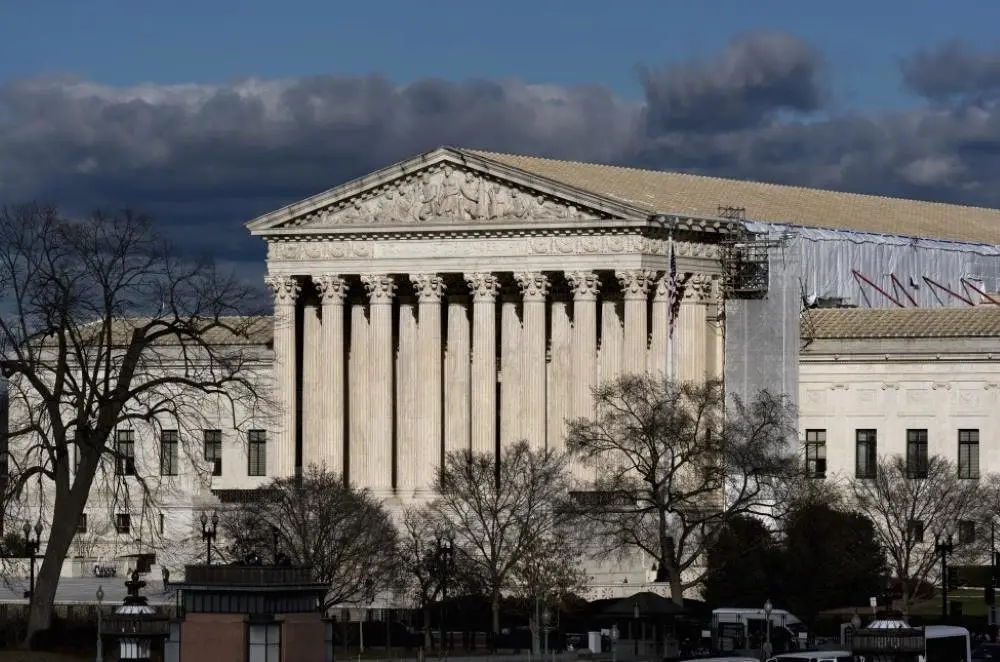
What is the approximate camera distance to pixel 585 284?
156250 mm

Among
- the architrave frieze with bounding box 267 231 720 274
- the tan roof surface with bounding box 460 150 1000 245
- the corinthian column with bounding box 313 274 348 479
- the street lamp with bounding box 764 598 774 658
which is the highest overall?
the tan roof surface with bounding box 460 150 1000 245

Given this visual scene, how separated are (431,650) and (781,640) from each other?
14.1 m

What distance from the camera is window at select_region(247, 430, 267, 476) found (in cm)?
17162

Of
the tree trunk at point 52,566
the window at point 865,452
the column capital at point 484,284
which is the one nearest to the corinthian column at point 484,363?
the column capital at point 484,284

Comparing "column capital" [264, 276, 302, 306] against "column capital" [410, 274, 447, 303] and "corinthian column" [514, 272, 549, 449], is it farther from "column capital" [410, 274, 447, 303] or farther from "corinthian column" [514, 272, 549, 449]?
"corinthian column" [514, 272, 549, 449]

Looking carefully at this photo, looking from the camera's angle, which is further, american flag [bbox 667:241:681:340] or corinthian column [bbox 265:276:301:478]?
corinthian column [bbox 265:276:301:478]

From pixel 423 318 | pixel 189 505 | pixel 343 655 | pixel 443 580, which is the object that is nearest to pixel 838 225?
pixel 423 318

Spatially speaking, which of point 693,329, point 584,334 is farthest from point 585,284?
point 693,329

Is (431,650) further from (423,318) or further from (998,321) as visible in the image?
(998,321)

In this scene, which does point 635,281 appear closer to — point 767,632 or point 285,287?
point 285,287

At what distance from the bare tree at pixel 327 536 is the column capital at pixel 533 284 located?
18096mm

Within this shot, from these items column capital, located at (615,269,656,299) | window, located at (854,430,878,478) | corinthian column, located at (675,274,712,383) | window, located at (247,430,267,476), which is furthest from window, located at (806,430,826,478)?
window, located at (247,430,267,476)

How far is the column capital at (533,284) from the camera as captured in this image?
157375 millimetres

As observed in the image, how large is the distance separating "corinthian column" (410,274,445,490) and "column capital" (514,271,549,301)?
4.60m
